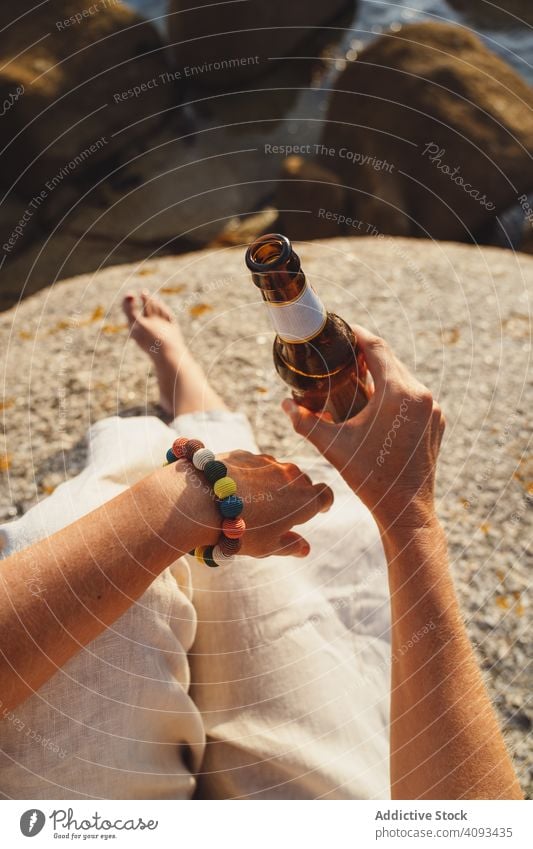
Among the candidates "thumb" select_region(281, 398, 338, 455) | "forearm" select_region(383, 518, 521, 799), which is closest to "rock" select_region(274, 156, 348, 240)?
"thumb" select_region(281, 398, 338, 455)

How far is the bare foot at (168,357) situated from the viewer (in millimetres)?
2010

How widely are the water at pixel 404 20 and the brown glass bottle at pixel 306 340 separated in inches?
217

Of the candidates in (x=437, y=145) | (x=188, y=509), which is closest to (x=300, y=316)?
(x=188, y=509)

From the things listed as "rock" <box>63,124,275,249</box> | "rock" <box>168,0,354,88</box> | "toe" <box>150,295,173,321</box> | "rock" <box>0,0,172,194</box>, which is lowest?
"toe" <box>150,295,173,321</box>

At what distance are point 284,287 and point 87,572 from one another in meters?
0.58

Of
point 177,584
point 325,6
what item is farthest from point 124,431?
point 325,6

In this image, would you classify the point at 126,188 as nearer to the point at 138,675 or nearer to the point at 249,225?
the point at 249,225

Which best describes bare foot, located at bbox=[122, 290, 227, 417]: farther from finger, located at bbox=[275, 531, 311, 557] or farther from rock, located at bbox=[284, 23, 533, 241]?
rock, located at bbox=[284, 23, 533, 241]

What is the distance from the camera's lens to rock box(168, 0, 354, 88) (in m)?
5.14

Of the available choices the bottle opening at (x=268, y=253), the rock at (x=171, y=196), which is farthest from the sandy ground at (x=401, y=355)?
the rock at (x=171, y=196)

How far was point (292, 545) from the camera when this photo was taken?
4.23 ft

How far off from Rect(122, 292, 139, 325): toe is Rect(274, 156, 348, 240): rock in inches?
67.6

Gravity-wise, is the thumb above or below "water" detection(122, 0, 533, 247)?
below
